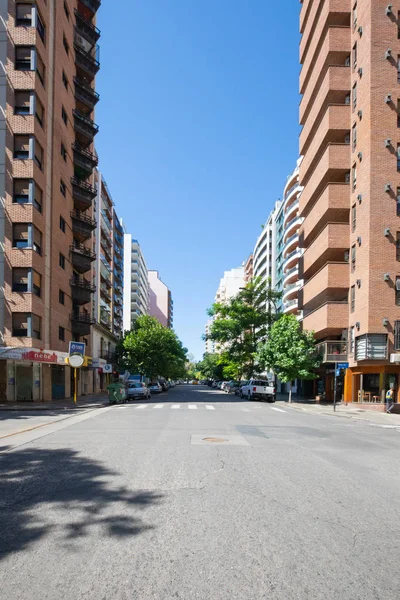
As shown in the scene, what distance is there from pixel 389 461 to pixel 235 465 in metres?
3.50

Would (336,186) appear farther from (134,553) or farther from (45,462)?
(134,553)

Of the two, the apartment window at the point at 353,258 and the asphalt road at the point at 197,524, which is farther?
the apartment window at the point at 353,258

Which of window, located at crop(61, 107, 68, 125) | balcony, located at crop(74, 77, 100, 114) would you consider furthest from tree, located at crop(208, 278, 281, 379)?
window, located at crop(61, 107, 68, 125)

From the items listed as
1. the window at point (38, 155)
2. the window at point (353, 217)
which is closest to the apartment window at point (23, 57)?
the window at point (38, 155)

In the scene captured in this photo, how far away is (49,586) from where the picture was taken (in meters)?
3.96

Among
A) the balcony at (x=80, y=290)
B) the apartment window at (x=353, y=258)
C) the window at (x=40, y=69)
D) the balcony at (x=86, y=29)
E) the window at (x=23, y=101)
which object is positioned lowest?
the balcony at (x=80, y=290)

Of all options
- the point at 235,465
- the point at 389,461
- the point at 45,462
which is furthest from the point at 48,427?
the point at 389,461

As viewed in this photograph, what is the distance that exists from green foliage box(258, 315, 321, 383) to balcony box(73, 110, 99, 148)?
80.6 ft

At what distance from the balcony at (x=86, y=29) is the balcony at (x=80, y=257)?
1963 cm

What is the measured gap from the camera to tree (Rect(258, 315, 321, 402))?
3972cm

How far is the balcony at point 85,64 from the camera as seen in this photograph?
153 ft

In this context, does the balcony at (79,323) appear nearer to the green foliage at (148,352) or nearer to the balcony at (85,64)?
the green foliage at (148,352)

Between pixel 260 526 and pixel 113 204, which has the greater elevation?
pixel 113 204

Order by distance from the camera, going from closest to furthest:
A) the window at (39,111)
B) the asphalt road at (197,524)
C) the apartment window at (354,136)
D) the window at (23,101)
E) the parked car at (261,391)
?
the asphalt road at (197,524) < the window at (23,101) < the window at (39,111) < the apartment window at (354,136) < the parked car at (261,391)
